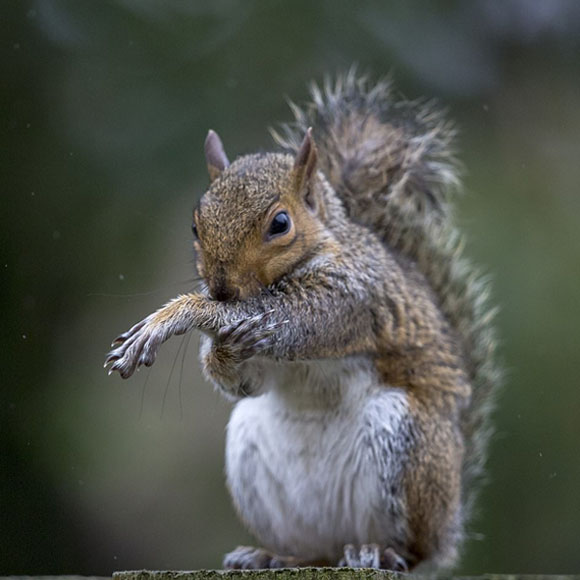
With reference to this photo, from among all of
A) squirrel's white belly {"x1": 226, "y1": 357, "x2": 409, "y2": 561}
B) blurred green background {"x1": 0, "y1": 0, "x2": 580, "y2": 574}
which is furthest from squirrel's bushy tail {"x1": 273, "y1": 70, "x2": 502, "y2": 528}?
blurred green background {"x1": 0, "y1": 0, "x2": 580, "y2": 574}

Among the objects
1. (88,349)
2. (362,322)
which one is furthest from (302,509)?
(88,349)

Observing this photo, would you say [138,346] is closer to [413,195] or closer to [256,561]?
[256,561]

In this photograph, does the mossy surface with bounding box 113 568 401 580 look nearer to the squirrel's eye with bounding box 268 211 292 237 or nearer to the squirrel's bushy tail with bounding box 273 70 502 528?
the squirrel's eye with bounding box 268 211 292 237

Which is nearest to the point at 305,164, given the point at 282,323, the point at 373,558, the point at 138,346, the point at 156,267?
the point at 282,323

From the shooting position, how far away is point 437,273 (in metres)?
2.62

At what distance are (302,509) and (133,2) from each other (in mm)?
2561

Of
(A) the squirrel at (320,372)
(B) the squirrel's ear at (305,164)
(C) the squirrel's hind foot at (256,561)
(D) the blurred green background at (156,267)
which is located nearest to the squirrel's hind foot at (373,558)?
(A) the squirrel at (320,372)

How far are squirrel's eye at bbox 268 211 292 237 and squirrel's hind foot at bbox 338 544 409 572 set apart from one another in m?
0.62

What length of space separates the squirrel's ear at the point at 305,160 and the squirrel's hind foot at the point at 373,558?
0.70 m

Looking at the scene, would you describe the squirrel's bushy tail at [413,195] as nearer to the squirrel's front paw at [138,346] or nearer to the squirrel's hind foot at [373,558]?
the squirrel's hind foot at [373,558]

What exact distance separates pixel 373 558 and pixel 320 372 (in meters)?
0.37

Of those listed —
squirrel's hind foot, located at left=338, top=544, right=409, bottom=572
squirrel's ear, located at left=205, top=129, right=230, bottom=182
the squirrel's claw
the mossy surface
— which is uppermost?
squirrel's ear, located at left=205, top=129, right=230, bottom=182

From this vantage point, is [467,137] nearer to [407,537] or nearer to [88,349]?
[88,349]

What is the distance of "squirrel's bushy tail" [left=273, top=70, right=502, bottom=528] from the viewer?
8.30ft
